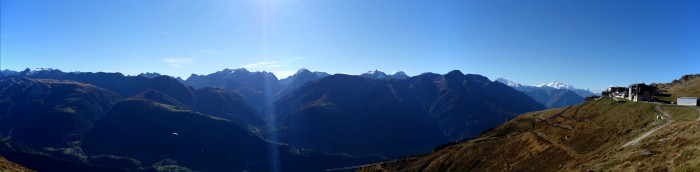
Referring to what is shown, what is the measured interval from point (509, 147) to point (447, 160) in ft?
97.4

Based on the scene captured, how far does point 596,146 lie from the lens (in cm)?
8219

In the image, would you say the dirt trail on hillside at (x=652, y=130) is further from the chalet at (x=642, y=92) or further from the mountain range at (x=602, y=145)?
the chalet at (x=642, y=92)

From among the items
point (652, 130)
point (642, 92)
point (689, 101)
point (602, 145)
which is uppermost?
point (642, 92)

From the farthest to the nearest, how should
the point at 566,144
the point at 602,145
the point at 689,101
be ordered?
the point at 689,101 < the point at 566,144 < the point at 602,145

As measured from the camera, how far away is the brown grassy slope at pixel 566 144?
81.2 meters

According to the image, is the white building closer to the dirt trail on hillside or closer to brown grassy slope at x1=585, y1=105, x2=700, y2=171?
the dirt trail on hillside

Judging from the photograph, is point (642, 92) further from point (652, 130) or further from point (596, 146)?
point (652, 130)

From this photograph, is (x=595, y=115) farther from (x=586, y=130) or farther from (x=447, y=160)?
(x=447, y=160)

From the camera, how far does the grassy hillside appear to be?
54753 millimetres

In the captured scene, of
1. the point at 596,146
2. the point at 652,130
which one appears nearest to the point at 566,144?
the point at 596,146

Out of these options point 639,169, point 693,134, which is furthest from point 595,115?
point 639,169

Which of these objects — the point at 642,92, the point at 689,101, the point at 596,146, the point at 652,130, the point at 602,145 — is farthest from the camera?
the point at 642,92

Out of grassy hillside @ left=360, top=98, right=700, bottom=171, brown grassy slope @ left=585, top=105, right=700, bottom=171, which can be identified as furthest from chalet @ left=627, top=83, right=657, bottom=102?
brown grassy slope @ left=585, top=105, right=700, bottom=171

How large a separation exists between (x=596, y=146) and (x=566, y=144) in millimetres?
11557
